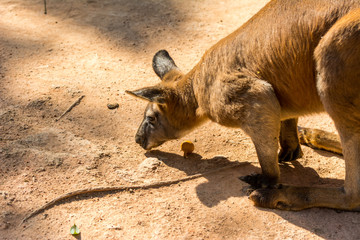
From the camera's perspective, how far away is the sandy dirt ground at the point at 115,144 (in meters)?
3.71

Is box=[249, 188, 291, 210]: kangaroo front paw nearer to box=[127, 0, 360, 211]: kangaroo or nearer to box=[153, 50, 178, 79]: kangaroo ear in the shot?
box=[127, 0, 360, 211]: kangaroo

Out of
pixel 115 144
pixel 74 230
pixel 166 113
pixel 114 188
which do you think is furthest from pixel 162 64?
pixel 74 230

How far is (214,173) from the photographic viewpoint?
450cm

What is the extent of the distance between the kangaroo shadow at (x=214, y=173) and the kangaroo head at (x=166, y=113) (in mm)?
211

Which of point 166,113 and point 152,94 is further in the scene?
point 166,113

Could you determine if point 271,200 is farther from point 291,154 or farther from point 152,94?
point 152,94

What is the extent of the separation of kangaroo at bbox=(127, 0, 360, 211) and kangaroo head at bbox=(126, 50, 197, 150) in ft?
0.14

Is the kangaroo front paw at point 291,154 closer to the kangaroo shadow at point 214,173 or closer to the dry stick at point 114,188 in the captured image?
the kangaroo shadow at point 214,173

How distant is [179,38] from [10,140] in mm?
3305

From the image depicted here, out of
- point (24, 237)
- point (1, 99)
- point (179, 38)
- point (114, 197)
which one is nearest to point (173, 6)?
point (179, 38)

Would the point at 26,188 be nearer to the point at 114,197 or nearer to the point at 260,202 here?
the point at 114,197

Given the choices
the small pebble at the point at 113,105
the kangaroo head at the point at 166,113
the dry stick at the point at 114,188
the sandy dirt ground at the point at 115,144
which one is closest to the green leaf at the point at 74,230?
the sandy dirt ground at the point at 115,144

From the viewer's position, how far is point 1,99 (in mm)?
5457

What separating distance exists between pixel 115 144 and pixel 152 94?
790 mm
